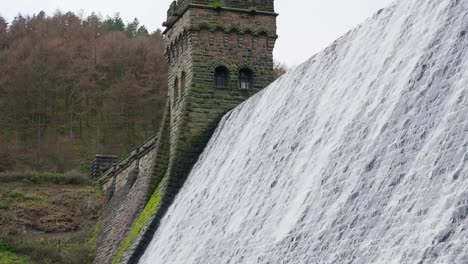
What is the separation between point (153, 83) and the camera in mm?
64812

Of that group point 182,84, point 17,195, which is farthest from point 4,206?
point 182,84

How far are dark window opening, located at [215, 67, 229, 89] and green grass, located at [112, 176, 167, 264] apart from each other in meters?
3.61

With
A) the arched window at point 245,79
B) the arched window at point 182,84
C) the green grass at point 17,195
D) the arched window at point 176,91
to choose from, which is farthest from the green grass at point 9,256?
the arched window at point 245,79

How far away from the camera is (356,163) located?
1577 centimetres

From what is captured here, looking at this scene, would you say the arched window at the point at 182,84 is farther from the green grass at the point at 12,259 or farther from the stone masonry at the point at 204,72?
the green grass at the point at 12,259

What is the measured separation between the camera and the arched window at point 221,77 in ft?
97.8

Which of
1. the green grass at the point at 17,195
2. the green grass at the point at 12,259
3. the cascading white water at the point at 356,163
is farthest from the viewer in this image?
the green grass at the point at 17,195

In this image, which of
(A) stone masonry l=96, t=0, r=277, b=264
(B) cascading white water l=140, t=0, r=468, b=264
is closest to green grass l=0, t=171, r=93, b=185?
(A) stone masonry l=96, t=0, r=277, b=264

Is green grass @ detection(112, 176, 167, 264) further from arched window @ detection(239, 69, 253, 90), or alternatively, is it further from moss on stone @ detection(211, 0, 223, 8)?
moss on stone @ detection(211, 0, 223, 8)

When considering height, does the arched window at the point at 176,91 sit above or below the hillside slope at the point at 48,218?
above

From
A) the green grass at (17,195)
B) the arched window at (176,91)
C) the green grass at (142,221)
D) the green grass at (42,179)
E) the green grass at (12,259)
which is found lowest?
the green grass at (12,259)

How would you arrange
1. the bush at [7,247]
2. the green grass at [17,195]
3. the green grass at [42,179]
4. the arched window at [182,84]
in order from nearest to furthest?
the arched window at [182,84], the bush at [7,247], the green grass at [17,195], the green grass at [42,179]

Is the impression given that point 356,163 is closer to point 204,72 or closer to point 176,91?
point 204,72

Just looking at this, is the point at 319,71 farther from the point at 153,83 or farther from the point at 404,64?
the point at 153,83
